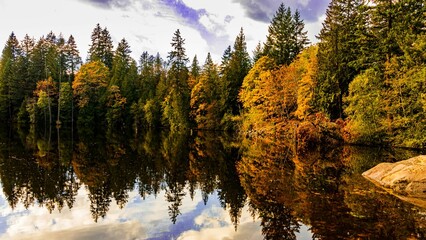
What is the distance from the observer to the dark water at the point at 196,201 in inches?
397

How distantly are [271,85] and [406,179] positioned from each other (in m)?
28.8

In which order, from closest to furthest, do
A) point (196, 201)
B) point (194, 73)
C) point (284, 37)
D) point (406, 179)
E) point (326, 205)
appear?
point (326, 205) < point (196, 201) < point (406, 179) < point (284, 37) < point (194, 73)

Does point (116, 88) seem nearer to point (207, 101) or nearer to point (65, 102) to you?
point (65, 102)

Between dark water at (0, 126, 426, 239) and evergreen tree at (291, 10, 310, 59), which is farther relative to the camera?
evergreen tree at (291, 10, 310, 59)

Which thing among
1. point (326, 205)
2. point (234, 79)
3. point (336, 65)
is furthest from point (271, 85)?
point (326, 205)

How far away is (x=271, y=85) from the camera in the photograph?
4216cm

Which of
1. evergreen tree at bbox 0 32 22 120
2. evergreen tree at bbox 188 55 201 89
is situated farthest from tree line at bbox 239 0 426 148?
evergreen tree at bbox 0 32 22 120

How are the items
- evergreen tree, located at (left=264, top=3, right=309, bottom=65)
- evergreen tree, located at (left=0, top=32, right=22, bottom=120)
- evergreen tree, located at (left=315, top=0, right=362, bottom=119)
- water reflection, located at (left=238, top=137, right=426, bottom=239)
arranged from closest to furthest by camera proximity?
water reflection, located at (left=238, top=137, right=426, bottom=239)
evergreen tree, located at (left=315, top=0, right=362, bottom=119)
evergreen tree, located at (left=264, top=3, right=309, bottom=65)
evergreen tree, located at (left=0, top=32, right=22, bottom=120)

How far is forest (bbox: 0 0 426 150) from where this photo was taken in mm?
32375

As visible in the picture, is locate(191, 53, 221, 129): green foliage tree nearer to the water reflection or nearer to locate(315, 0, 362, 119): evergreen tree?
locate(315, 0, 362, 119): evergreen tree

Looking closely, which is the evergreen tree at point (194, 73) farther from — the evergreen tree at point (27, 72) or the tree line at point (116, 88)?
the evergreen tree at point (27, 72)

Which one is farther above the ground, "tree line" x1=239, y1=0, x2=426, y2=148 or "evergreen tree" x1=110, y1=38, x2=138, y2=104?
"evergreen tree" x1=110, y1=38, x2=138, y2=104

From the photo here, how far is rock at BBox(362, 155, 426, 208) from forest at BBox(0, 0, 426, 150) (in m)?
14.3

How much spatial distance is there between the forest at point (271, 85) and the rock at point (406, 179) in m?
14.3
